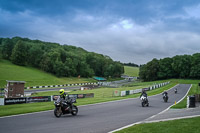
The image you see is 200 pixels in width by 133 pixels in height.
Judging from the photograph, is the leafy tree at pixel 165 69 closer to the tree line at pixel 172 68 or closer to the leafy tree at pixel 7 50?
the tree line at pixel 172 68

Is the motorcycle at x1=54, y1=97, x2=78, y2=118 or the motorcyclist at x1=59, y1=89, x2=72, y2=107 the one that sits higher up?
the motorcyclist at x1=59, y1=89, x2=72, y2=107

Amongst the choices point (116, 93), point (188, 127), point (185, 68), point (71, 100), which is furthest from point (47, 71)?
point (188, 127)

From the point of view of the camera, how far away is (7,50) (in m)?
102

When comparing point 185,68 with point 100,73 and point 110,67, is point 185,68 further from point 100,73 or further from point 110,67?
point 100,73

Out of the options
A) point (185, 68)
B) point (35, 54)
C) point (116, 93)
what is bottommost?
point (116, 93)

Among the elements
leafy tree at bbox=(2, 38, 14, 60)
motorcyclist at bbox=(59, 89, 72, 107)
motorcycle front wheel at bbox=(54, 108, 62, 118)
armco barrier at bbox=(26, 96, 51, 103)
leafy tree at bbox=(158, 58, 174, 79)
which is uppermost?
leafy tree at bbox=(2, 38, 14, 60)

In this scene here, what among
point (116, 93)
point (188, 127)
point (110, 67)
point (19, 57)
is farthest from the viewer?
point (110, 67)

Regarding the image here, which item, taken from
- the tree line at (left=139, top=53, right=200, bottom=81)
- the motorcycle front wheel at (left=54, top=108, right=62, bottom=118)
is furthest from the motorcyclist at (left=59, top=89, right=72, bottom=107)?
the tree line at (left=139, top=53, right=200, bottom=81)

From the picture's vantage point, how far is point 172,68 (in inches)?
4653

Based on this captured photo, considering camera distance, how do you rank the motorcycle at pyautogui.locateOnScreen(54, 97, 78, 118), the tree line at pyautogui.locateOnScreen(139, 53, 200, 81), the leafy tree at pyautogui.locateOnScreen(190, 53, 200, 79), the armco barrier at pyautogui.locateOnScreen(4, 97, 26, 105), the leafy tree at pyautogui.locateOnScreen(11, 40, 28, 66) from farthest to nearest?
the tree line at pyautogui.locateOnScreen(139, 53, 200, 81) → the leafy tree at pyautogui.locateOnScreen(190, 53, 200, 79) → the leafy tree at pyautogui.locateOnScreen(11, 40, 28, 66) → the armco barrier at pyautogui.locateOnScreen(4, 97, 26, 105) → the motorcycle at pyautogui.locateOnScreen(54, 97, 78, 118)

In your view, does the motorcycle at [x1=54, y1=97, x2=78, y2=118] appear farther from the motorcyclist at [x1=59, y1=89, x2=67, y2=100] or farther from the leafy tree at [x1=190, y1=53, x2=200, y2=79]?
the leafy tree at [x1=190, y1=53, x2=200, y2=79]

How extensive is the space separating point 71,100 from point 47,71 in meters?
88.6

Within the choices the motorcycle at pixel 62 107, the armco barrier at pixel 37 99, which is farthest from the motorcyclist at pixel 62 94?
the armco barrier at pixel 37 99

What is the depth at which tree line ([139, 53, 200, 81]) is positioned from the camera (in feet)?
373
